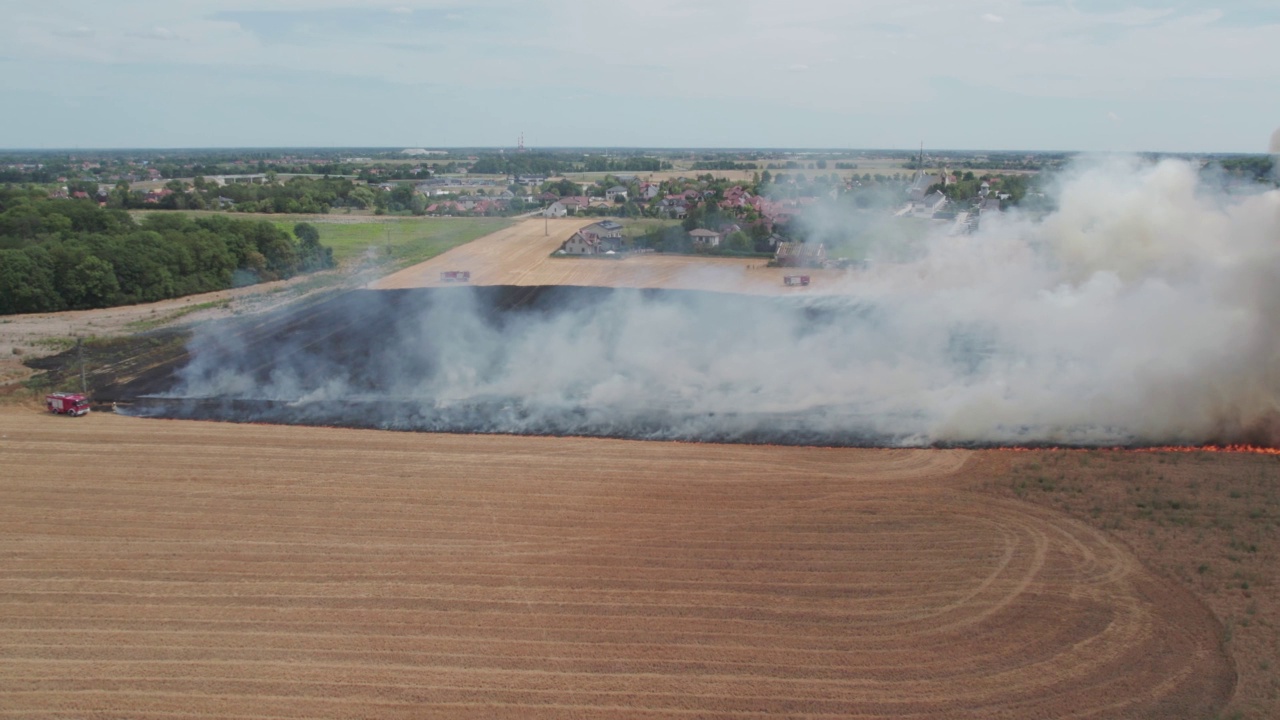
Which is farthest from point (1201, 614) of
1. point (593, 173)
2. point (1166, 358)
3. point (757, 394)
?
point (593, 173)

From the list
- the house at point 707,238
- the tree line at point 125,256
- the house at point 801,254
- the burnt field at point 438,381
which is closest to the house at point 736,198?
the house at point 707,238

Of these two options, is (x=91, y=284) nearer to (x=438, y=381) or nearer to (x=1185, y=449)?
(x=438, y=381)

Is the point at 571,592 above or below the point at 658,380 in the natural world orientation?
below

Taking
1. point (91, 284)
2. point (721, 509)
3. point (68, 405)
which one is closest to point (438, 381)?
point (68, 405)

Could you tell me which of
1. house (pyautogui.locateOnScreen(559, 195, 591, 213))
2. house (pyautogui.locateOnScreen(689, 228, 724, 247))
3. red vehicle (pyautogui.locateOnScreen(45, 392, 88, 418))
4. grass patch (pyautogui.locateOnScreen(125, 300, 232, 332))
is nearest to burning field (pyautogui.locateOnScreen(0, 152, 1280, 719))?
red vehicle (pyautogui.locateOnScreen(45, 392, 88, 418))

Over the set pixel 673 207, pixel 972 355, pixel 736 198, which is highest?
pixel 736 198

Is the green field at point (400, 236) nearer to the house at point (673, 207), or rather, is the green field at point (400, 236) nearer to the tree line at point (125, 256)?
the tree line at point (125, 256)

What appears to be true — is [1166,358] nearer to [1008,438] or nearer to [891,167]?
[1008,438]
